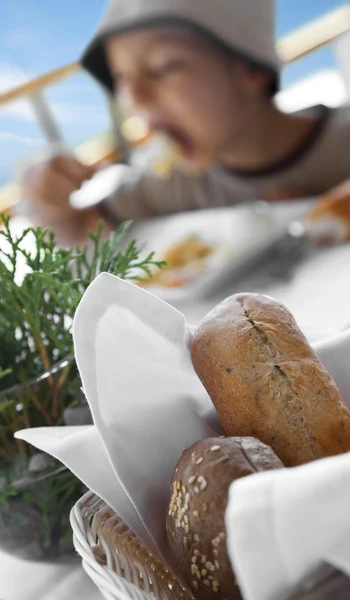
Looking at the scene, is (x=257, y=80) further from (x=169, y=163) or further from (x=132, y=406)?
(x=132, y=406)

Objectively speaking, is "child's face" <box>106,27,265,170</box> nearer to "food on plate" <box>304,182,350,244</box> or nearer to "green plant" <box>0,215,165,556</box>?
"food on plate" <box>304,182,350,244</box>

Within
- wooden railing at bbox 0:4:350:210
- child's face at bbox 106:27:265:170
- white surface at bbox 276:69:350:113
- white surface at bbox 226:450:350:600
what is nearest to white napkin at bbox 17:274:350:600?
white surface at bbox 226:450:350:600

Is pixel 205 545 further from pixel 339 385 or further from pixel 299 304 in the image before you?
pixel 299 304

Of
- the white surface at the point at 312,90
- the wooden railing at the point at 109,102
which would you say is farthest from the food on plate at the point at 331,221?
the white surface at the point at 312,90

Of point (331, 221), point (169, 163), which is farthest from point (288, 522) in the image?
point (169, 163)

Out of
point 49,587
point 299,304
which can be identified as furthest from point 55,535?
point 299,304

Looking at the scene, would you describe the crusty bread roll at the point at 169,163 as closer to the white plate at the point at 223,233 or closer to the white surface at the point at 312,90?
the white plate at the point at 223,233
